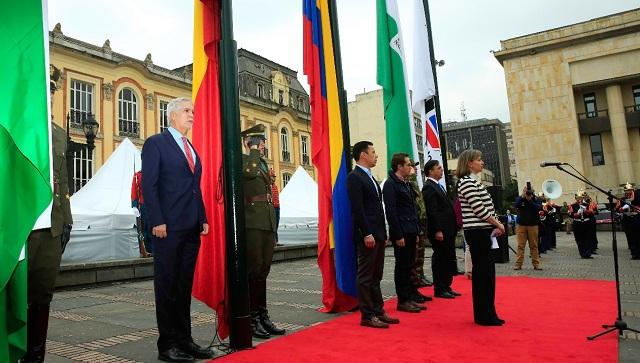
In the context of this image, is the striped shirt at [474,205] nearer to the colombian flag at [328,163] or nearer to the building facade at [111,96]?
the colombian flag at [328,163]

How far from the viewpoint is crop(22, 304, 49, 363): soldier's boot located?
10.9ft

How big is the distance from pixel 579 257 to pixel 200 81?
12158 mm

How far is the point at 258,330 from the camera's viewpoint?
4.46m

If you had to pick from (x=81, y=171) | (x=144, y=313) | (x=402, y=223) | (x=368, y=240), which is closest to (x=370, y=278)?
(x=368, y=240)

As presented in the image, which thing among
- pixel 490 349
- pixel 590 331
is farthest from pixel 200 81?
pixel 590 331

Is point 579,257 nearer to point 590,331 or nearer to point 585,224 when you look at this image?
point 585,224

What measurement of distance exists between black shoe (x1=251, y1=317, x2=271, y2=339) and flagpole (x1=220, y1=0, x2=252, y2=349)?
0.42 metres

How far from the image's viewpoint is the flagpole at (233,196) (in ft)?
13.0

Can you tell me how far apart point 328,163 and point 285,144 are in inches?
1281

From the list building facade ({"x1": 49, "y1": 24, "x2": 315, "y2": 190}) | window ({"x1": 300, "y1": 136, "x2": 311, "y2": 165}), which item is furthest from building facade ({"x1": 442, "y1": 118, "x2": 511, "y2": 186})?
building facade ({"x1": 49, "y1": 24, "x2": 315, "y2": 190})

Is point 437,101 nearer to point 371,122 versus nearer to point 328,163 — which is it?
point 328,163

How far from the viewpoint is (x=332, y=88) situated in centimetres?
600

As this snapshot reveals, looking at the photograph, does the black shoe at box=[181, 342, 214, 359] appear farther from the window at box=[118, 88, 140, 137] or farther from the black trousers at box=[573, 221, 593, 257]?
the window at box=[118, 88, 140, 137]

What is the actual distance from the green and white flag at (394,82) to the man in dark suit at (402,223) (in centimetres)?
159
